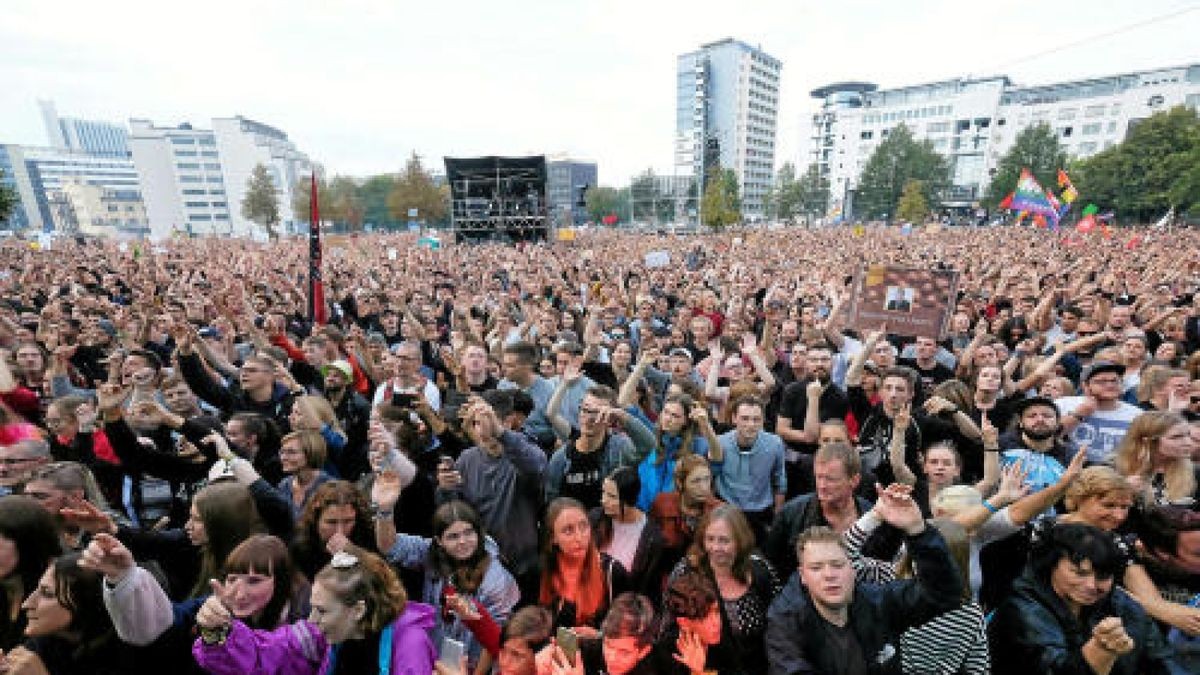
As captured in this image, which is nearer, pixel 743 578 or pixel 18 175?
pixel 743 578

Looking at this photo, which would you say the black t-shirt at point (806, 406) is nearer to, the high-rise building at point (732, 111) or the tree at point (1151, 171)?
the tree at point (1151, 171)

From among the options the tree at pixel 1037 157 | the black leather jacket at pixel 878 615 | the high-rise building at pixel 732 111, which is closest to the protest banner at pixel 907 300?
the black leather jacket at pixel 878 615

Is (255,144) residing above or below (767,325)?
above

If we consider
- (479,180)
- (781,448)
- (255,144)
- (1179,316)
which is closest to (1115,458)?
(781,448)

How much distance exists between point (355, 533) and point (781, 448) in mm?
2877

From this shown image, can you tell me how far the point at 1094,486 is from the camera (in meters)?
2.59

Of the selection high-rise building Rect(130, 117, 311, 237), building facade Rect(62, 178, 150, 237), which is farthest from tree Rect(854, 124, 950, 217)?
building facade Rect(62, 178, 150, 237)

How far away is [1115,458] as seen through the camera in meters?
3.55

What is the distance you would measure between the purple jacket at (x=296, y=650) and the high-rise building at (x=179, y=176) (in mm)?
116799

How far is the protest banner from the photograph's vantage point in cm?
640

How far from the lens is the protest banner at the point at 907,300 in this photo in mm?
6398

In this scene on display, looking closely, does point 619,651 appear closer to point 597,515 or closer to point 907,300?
point 597,515

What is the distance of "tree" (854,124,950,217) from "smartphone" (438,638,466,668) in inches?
3249

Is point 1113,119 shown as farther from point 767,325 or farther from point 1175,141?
point 767,325
